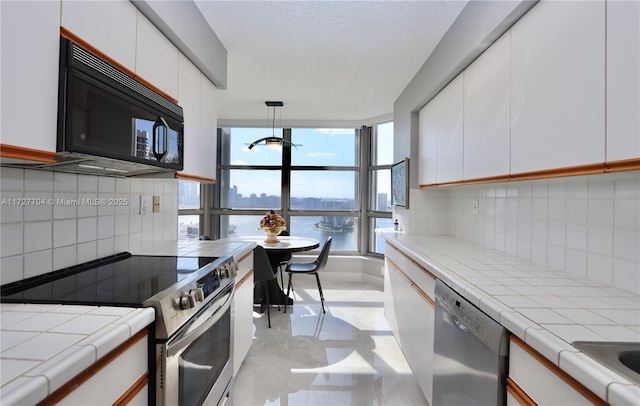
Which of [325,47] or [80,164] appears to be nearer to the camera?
[80,164]

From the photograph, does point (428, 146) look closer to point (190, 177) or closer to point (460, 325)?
point (460, 325)

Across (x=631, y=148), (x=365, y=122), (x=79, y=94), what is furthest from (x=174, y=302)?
(x=365, y=122)

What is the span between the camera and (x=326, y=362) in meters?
2.43

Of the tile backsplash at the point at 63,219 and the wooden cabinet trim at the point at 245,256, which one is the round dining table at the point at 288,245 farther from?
the tile backsplash at the point at 63,219

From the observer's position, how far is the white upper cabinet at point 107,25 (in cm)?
106

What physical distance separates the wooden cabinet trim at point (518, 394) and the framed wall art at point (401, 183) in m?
2.28

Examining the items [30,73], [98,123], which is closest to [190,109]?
[98,123]

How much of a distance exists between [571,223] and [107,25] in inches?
88.6

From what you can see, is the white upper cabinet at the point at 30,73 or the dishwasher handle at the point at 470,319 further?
the dishwasher handle at the point at 470,319

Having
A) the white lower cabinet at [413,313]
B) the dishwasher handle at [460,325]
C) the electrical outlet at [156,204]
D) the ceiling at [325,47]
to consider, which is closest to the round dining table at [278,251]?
the white lower cabinet at [413,313]

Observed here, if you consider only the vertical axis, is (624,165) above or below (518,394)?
above

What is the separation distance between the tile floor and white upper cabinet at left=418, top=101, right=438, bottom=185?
151 centimetres

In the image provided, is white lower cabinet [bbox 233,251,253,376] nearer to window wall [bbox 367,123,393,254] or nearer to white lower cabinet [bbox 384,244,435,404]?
white lower cabinet [bbox 384,244,435,404]

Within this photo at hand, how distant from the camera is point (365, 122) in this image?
15.8 feet
